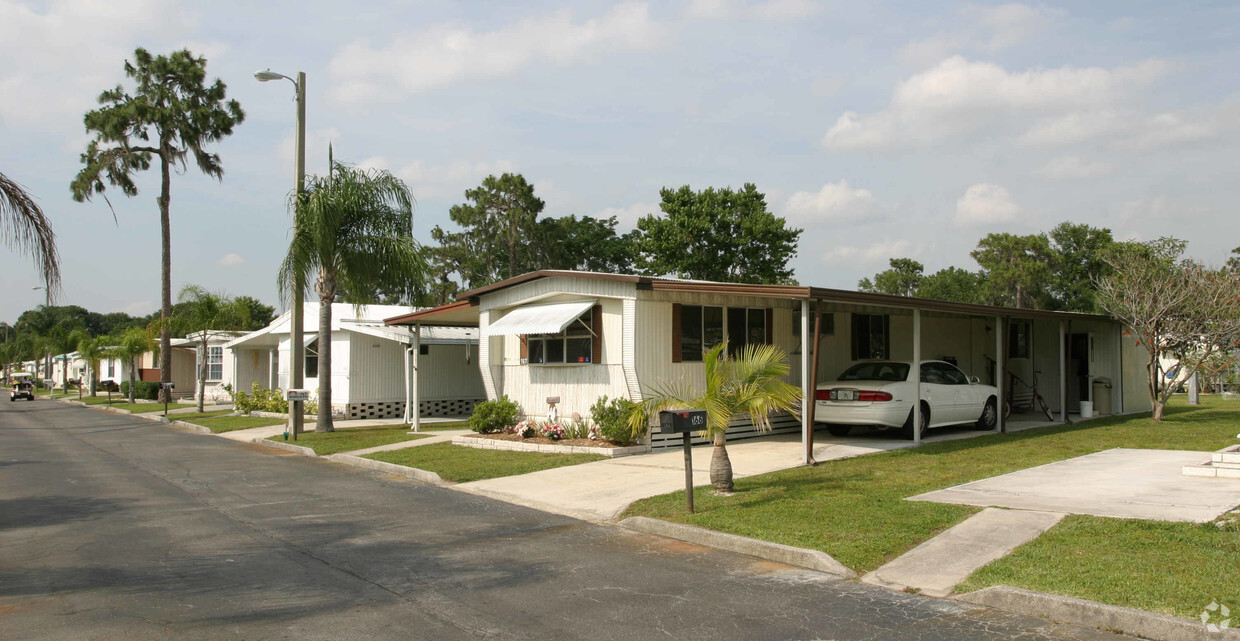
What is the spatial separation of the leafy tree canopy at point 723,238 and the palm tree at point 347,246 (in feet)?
73.2

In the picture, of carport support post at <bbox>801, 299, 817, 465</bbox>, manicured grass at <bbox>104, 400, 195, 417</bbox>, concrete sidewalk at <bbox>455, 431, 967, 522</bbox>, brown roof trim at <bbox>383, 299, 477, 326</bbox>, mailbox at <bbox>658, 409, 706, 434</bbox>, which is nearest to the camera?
mailbox at <bbox>658, 409, 706, 434</bbox>

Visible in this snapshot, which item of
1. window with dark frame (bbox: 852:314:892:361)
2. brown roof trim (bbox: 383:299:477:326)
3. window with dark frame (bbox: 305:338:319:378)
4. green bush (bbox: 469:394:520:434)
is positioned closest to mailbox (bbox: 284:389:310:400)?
brown roof trim (bbox: 383:299:477:326)

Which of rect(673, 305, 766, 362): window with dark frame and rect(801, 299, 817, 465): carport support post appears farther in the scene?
rect(673, 305, 766, 362): window with dark frame

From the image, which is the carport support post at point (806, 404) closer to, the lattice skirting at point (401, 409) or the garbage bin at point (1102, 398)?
the garbage bin at point (1102, 398)

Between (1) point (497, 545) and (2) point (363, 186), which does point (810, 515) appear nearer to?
(1) point (497, 545)

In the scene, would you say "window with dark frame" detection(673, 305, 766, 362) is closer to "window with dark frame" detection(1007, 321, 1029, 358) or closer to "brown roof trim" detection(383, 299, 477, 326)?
"brown roof trim" detection(383, 299, 477, 326)

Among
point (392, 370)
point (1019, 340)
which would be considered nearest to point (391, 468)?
point (392, 370)

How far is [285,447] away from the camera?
18047 millimetres

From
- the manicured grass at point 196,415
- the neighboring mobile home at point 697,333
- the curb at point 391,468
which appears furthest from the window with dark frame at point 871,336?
the manicured grass at point 196,415

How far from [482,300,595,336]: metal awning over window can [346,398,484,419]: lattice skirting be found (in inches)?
346

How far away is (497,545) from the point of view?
27.0 ft

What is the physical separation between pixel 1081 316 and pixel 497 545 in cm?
1604

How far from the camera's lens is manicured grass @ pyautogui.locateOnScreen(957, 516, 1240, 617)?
5.69 m

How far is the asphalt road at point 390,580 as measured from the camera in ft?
18.3
